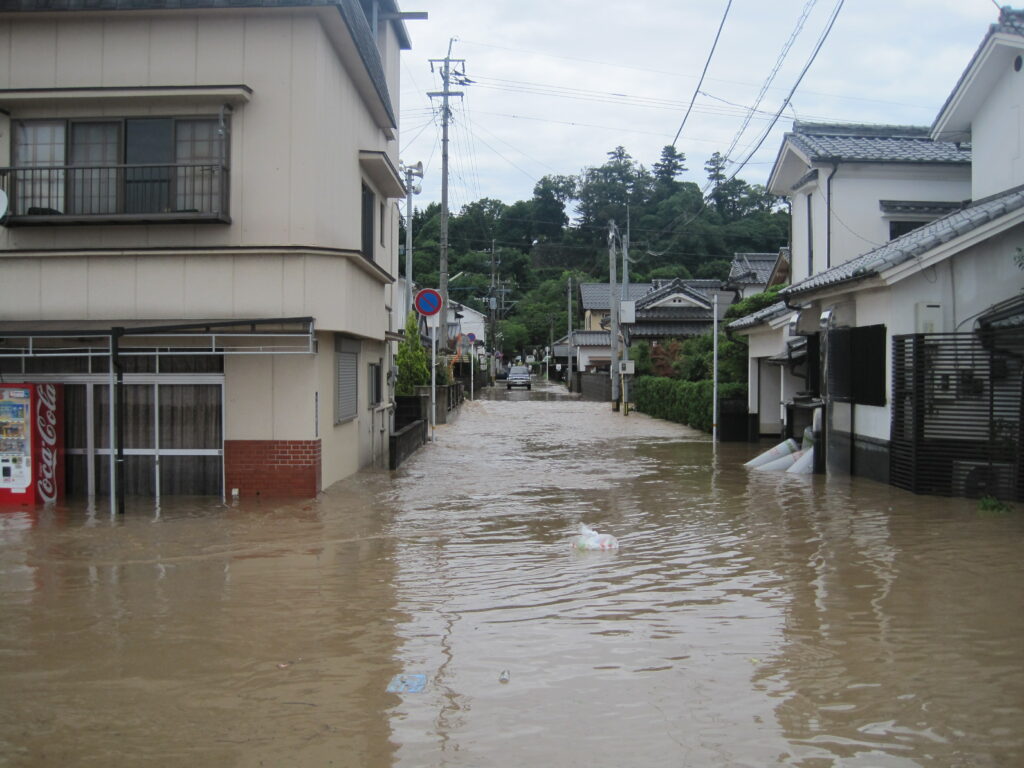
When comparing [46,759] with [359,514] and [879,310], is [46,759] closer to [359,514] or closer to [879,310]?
[359,514]

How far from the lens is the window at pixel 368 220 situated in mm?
17531

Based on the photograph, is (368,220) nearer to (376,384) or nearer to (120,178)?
(376,384)

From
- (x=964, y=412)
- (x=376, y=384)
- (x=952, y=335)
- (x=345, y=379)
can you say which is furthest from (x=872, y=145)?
(x=345, y=379)

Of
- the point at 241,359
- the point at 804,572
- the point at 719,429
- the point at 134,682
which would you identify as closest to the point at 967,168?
the point at 719,429

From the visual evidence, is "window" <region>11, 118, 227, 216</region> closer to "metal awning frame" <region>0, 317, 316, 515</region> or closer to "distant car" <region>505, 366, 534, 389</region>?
"metal awning frame" <region>0, 317, 316, 515</region>

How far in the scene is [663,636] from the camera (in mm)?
7039

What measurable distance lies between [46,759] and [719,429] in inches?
886

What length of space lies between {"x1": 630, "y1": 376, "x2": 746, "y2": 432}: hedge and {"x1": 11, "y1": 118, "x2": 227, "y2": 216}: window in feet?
54.9

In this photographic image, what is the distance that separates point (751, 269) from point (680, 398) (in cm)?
1100

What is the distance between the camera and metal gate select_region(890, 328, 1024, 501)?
1298 centimetres

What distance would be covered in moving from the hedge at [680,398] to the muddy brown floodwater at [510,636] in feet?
42.4

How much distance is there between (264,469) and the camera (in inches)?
522

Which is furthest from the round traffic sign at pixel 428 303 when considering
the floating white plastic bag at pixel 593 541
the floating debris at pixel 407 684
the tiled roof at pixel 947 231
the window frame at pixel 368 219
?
the floating debris at pixel 407 684

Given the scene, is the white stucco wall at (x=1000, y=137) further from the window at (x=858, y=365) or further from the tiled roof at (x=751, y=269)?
the tiled roof at (x=751, y=269)
